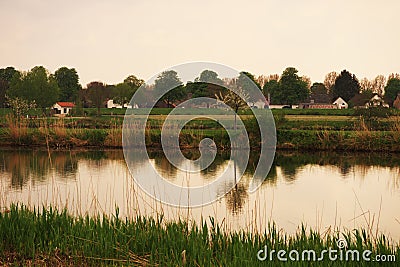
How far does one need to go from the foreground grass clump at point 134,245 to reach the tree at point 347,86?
52.9m

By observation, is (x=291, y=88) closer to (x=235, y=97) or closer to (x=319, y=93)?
(x=319, y=93)

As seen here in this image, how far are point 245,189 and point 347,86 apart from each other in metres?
49.4

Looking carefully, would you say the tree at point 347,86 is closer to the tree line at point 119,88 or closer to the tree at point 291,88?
the tree line at point 119,88

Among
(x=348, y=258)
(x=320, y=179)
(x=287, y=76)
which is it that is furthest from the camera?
(x=287, y=76)

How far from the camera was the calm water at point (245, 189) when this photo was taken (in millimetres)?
6418

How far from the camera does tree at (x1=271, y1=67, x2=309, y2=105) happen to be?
176ft

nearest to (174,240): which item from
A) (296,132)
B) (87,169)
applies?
(87,169)

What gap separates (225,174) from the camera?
10.5 m

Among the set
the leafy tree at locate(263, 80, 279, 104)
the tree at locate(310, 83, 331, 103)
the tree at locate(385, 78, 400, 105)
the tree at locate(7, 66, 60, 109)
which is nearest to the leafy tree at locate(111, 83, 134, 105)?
the tree at locate(7, 66, 60, 109)

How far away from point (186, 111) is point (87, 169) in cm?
467

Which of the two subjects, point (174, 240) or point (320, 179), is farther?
point (320, 179)

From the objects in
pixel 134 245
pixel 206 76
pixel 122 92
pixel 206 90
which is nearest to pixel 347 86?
pixel 122 92

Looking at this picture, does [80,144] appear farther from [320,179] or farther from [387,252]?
[387,252]

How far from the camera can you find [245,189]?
8.70 metres
